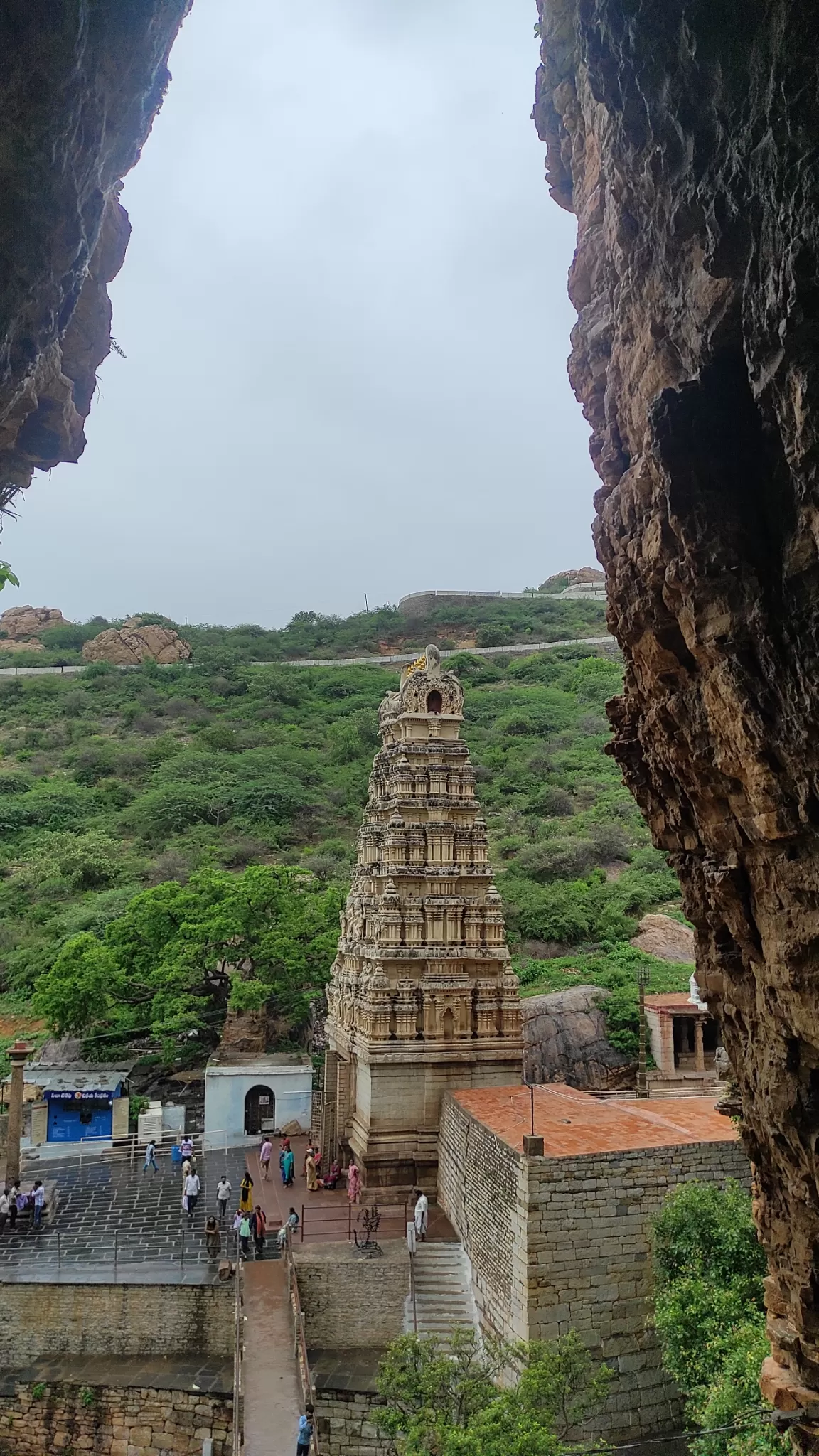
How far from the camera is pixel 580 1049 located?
28.2 metres

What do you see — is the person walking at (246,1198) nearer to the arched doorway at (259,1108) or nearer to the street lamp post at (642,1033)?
the arched doorway at (259,1108)

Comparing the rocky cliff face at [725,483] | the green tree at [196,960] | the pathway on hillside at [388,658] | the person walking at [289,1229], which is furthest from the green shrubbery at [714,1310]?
the pathway on hillside at [388,658]

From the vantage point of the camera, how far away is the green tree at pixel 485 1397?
1034cm

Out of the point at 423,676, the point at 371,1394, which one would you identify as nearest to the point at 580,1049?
the point at 423,676

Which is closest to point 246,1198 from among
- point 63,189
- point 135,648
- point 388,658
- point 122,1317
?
point 122,1317

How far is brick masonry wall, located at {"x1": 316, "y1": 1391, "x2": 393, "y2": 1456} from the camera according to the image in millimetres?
14203

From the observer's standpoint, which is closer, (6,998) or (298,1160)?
(298,1160)

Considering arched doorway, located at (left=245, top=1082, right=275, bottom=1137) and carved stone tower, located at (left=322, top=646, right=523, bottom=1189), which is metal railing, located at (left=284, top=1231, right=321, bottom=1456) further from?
arched doorway, located at (left=245, top=1082, right=275, bottom=1137)

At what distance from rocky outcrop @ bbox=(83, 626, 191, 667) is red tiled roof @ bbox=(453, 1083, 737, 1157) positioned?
66.2 m

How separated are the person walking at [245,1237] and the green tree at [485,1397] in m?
5.34

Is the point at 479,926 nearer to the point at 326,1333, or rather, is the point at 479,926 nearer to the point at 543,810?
the point at 326,1333

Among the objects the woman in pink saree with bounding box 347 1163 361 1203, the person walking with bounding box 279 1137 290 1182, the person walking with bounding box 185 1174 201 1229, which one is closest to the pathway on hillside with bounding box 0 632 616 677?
the person walking with bounding box 279 1137 290 1182

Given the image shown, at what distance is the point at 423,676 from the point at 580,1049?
43.0ft

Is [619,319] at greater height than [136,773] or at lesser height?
greater
